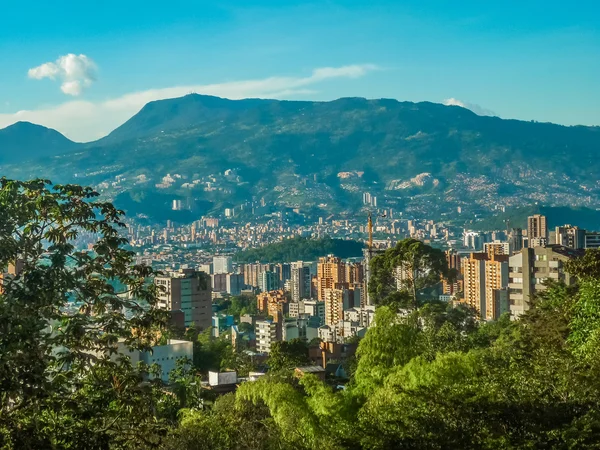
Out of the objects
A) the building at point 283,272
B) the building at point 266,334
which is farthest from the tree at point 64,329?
the building at point 283,272

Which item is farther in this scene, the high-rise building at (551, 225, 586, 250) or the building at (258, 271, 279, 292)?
the building at (258, 271, 279, 292)

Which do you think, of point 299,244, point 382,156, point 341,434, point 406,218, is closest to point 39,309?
point 341,434

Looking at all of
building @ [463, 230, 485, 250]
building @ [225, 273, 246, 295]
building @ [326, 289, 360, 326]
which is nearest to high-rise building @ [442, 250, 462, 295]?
building @ [326, 289, 360, 326]

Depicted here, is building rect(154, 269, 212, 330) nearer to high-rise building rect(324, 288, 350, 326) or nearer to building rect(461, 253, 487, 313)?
high-rise building rect(324, 288, 350, 326)

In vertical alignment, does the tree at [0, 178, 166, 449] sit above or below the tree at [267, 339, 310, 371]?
above

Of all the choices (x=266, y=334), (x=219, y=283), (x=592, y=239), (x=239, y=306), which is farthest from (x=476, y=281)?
(x=219, y=283)

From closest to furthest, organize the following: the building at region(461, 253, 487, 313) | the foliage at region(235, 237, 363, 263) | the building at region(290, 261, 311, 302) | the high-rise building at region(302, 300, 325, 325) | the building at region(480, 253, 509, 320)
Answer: the building at region(480, 253, 509, 320), the building at region(461, 253, 487, 313), the high-rise building at region(302, 300, 325, 325), the building at region(290, 261, 311, 302), the foliage at region(235, 237, 363, 263)
